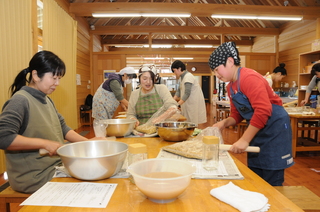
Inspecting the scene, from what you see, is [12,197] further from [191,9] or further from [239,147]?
[191,9]

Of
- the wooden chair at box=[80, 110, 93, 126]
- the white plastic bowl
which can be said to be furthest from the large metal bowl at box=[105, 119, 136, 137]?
the wooden chair at box=[80, 110, 93, 126]

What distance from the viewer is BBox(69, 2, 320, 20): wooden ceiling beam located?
19.1ft

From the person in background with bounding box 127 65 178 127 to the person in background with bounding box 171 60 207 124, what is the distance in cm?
145

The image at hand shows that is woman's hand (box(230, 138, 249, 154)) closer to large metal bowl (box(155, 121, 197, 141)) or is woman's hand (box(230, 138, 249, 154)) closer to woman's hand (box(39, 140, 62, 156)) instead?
large metal bowl (box(155, 121, 197, 141))

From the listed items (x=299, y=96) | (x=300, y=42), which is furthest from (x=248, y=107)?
(x=300, y=42)

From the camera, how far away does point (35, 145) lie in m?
1.18

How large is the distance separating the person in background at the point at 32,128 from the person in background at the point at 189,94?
271 cm

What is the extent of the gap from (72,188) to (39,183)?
22.2 inches

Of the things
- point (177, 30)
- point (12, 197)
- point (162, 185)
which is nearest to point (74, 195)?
point (162, 185)

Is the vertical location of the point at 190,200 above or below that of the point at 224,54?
below

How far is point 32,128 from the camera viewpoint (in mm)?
1350

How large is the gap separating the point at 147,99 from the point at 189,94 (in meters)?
1.66

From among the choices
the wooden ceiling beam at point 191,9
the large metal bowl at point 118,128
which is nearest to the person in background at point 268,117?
the large metal bowl at point 118,128

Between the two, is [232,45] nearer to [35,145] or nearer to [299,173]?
[35,145]
